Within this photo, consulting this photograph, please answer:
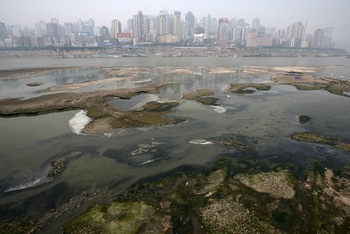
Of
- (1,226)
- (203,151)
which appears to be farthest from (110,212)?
(203,151)

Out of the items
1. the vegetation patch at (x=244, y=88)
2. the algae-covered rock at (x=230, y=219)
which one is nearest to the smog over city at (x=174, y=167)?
the algae-covered rock at (x=230, y=219)

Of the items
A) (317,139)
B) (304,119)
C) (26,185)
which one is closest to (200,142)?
(317,139)

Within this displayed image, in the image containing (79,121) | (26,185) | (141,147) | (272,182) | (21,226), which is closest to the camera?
(21,226)

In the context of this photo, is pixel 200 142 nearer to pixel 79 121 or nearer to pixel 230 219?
pixel 230 219

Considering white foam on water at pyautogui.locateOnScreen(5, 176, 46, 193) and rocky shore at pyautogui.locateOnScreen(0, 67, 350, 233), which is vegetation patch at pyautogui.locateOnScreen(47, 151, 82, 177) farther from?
white foam on water at pyautogui.locateOnScreen(5, 176, 46, 193)

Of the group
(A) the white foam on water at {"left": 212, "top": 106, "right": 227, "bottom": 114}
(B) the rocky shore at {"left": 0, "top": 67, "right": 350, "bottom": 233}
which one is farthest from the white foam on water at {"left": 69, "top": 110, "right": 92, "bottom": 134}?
(A) the white foam on water at {"left": 212, "top": 106, "right": 227, "bottom": 114}

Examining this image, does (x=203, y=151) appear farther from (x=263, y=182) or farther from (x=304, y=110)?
(x=304, y=110)
